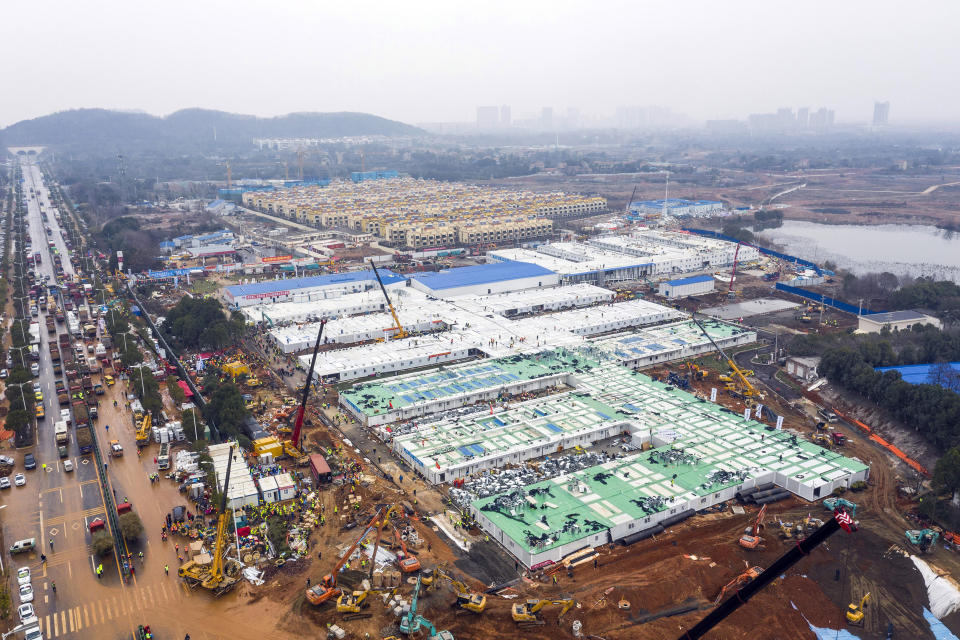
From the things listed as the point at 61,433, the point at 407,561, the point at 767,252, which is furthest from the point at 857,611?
the point at 767,252

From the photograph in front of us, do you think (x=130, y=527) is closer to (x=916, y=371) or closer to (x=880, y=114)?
(x=916, y=371)

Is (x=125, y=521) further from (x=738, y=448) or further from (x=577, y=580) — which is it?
(x=738, y=448)

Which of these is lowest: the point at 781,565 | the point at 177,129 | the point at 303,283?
the point at 303,283

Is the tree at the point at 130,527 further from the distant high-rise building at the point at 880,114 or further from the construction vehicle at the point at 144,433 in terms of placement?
the distant high-rise building at the point at 880,114

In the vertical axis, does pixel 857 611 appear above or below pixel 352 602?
below

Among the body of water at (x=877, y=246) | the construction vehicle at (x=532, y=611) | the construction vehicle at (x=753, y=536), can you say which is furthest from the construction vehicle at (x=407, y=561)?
the body of water at (x=877, y=246)

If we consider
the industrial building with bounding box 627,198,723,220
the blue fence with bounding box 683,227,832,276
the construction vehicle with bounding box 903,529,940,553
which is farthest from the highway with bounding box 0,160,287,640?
the industrial building with bounding box 627,198,723,220

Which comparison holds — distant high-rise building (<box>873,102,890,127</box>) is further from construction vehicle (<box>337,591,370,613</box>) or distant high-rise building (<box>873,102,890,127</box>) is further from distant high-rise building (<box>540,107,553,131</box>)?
construction vehicle (<box>337,591,370,613</box>)
